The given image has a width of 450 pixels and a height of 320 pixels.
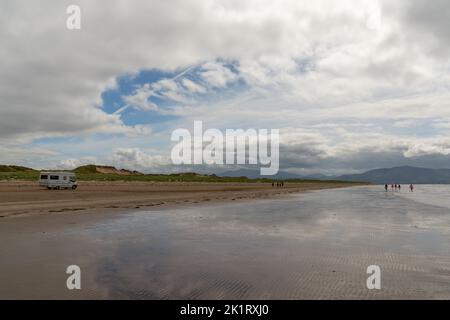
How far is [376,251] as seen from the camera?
1229 cm

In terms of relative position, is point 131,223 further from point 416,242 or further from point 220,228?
point 416,242

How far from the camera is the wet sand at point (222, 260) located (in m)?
7.77

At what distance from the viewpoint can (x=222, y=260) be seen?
1080 cm

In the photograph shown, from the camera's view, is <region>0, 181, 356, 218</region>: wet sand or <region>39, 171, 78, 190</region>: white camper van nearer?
<region>0, 181, 356, 218</region>: wet sand

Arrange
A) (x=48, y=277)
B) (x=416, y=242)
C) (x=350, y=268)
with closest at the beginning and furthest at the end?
(x=48, y=277) < (x=350, y=268) < (x=416, y=242)

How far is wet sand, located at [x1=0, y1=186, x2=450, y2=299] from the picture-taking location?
7766 mm

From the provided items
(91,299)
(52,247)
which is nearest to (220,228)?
(52,247)

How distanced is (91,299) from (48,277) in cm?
223
